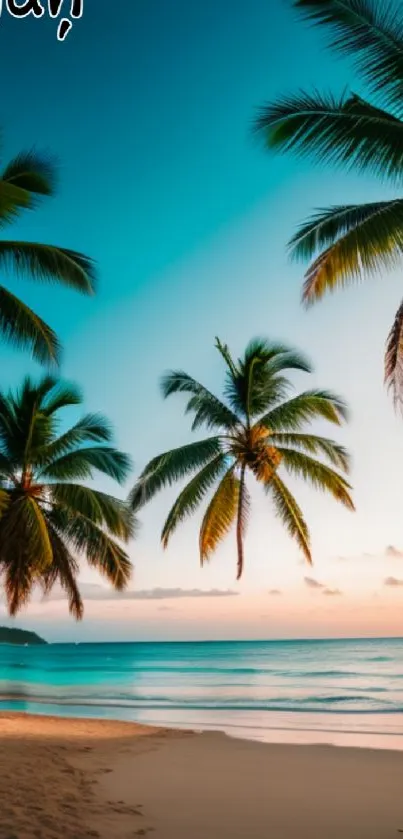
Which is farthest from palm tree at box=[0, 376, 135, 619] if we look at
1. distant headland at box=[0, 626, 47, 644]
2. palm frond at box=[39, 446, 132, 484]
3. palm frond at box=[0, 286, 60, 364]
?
distant headland at box=[0, 626, 47, 644]

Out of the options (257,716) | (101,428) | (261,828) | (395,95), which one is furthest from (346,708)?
(395,95)

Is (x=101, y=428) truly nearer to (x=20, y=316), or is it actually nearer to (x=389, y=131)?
(x=20, y=316)

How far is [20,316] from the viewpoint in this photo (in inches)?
477

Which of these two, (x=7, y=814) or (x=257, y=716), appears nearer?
(x=7, y=814)

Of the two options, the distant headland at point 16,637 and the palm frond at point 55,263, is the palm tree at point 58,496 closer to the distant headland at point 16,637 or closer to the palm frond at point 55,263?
the palm frond at point 55,263

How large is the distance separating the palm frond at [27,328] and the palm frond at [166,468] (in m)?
5.85

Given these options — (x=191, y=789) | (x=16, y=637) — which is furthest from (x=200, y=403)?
(x=16, y=637)

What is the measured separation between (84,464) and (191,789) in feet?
36.1

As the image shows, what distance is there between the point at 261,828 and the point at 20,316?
865 cm

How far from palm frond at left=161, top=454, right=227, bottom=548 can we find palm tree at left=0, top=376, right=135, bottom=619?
36.5 inches

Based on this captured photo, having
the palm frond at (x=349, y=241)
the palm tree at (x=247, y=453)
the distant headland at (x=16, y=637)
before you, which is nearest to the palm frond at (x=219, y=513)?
the palm tree at (x=247, y=453)

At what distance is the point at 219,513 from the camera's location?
18.4 metres

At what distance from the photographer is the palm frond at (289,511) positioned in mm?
18438

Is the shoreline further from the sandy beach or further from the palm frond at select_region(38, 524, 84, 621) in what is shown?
the palm frond at select_region(38, 524, 84, 621)
